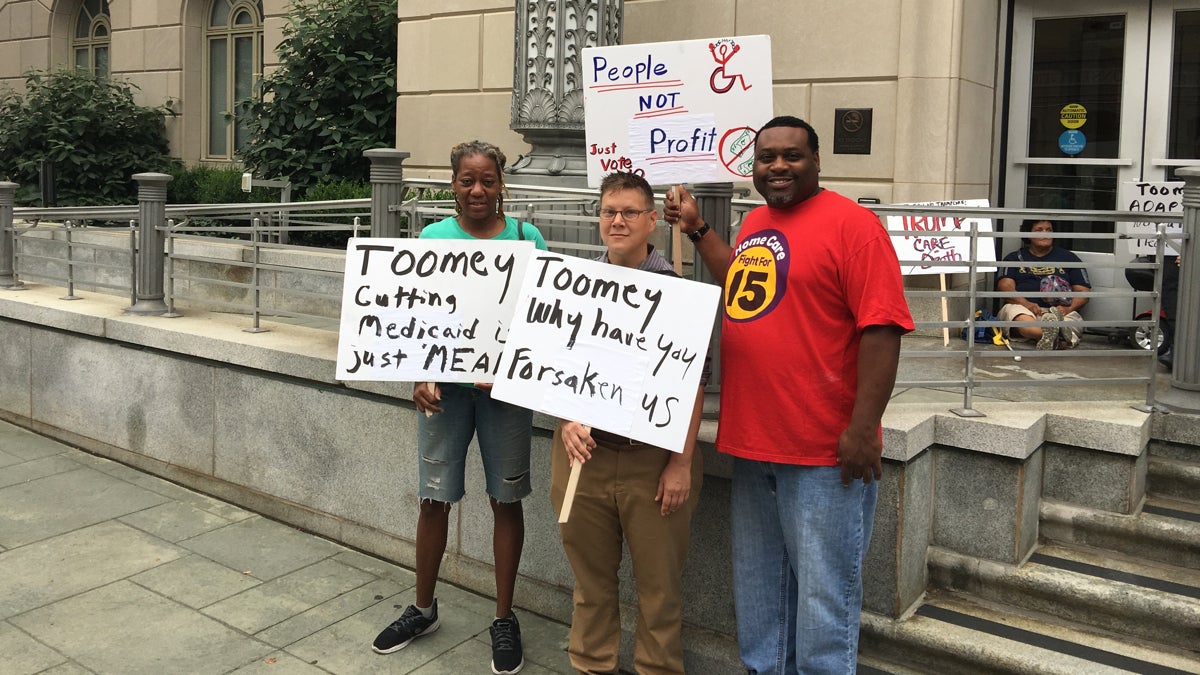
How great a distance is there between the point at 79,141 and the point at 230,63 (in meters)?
3.02

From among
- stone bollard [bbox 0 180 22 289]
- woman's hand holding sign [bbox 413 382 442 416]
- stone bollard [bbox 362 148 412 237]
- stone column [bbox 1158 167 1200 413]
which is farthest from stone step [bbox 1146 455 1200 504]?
stone bollard [bbox 0 180 22 289]

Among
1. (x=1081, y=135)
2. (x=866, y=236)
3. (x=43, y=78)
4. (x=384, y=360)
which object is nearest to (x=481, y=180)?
(x=384, y=360)

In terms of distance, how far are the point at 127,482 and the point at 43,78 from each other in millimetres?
16997

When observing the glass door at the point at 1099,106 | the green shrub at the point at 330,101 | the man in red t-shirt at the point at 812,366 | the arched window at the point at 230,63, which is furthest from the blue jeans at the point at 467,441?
the arched window at the point at 230,63

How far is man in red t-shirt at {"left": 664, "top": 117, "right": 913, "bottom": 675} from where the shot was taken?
12.0 ft

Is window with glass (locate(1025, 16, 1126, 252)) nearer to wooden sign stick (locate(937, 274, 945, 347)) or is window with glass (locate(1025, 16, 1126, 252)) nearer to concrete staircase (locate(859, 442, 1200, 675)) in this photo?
wooden sign stick (locate(937, 274, 945, 347))

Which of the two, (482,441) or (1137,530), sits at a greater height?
(482,441)

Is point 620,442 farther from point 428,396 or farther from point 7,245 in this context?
point 7,245

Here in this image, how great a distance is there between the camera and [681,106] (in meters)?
4.51

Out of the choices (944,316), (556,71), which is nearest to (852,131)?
(944,316)

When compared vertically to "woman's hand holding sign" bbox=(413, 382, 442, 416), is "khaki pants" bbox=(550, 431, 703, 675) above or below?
below

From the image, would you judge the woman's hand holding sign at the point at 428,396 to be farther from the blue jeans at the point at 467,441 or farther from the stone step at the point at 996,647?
the stone step at the point at 996,647

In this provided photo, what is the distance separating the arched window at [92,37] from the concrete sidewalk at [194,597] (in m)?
16.3

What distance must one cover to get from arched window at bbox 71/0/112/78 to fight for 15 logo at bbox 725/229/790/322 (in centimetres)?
2043
